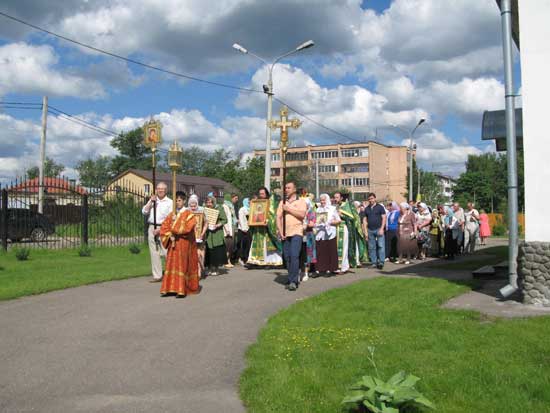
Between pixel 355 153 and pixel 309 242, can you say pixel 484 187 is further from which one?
pixel 309 242

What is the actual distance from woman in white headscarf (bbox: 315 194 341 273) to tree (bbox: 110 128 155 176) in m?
93.1

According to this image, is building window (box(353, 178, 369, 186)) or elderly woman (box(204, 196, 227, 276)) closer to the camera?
elderly woman (box(204, 196, 227, 276))

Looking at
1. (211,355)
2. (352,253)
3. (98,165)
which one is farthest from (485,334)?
(98,165)

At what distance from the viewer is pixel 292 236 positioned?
11.4 metres

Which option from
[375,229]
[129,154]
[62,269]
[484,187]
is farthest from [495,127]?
[129,154]

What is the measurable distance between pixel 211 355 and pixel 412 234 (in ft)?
39.7

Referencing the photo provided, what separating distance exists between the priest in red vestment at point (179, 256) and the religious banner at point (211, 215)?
3.03 meters

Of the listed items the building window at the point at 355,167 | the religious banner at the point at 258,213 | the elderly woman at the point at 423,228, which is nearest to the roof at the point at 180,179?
the building window at the point at 355,167

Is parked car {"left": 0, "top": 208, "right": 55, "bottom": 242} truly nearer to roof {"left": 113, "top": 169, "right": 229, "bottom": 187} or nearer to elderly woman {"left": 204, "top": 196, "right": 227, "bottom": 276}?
elderly woman {"left": 204, "top": 196, "right": 227, "bottom": 276}

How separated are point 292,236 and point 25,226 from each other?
1295 centimetres

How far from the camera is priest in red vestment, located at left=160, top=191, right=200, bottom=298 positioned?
10250 mm

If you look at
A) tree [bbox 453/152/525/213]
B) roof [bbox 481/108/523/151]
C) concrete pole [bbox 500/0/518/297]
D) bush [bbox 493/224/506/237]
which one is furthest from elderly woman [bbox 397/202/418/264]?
tree [bbox 453/152/525/213]

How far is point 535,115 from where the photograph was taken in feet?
28.6

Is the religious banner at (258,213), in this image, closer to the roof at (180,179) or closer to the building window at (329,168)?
the roof at (180,179)
